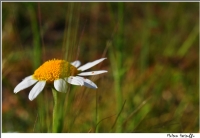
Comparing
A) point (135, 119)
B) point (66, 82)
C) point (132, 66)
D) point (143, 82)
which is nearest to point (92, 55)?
point (132, 66)

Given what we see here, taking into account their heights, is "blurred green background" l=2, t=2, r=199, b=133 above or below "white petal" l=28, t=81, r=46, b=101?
below

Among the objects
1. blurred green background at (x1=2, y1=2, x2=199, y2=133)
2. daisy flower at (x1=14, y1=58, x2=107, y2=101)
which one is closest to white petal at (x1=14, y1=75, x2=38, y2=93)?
daisy flower at (x1=14, y1=58, x2=107, y2=101)

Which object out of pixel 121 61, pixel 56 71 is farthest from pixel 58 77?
pixel 121 61

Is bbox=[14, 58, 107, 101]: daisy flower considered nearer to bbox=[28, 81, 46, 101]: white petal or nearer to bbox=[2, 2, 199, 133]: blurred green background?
bbox=[28, 81, 46, 101]: white petal

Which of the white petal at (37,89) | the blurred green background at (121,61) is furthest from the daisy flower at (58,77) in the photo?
the blurred green background at (121,61)

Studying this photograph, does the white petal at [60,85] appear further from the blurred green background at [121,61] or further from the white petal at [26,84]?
the blurred green background at [121,61]

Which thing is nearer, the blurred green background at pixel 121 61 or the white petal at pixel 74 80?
the white petal at pixel 74 80

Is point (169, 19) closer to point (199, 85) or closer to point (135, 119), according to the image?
point (199, 85)

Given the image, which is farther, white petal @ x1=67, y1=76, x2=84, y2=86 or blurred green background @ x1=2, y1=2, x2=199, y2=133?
blurred green background @ x1=2, y1=2, x2=199, y2=133
